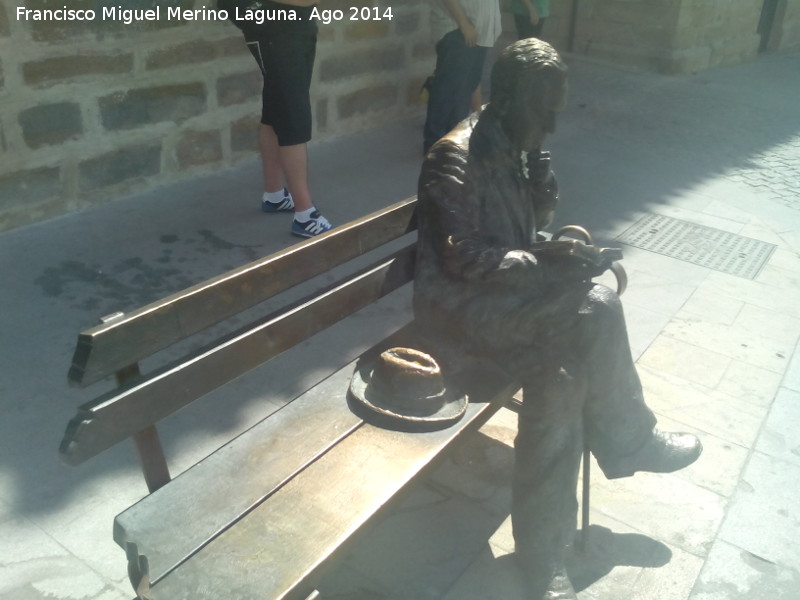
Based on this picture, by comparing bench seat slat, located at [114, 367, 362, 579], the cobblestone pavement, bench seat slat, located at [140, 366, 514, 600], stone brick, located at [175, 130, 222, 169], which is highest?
bench seat slat, located at [114, 367, 362, 579]

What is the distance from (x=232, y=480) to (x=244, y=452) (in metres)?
0.11

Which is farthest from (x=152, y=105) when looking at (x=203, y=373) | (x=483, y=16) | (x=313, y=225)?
(x=203, y=373)

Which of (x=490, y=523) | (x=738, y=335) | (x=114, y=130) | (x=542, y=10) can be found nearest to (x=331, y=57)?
(x=114, y=130)

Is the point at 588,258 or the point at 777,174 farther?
the point at 777,174

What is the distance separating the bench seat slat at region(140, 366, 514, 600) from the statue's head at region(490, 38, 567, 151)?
0.88 m

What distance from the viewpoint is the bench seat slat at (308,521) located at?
5.67 feet

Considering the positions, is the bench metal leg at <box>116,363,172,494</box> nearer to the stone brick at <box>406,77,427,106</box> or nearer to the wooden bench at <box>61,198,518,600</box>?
the wooden bench at <box>61,198,518,600</box>

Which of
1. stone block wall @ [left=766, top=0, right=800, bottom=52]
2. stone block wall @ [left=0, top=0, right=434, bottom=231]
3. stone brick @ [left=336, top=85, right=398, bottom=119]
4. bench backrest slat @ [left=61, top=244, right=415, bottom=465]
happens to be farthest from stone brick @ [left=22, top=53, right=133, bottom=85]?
stone block wall @ [left=766, top=0, right=800, bottom=52]

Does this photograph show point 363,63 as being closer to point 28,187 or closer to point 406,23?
point 406,23

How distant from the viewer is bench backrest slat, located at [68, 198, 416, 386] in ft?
6.01

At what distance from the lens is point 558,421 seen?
2324 millimetres

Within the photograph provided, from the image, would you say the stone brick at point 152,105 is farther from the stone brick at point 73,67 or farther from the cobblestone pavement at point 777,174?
the cobblestone pavement at point 777,174

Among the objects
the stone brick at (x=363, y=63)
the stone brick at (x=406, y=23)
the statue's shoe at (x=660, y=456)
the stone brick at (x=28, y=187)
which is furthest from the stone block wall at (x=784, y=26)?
the statue's shoe at (x=660, y=456)

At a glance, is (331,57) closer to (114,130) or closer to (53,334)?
(114,130)
